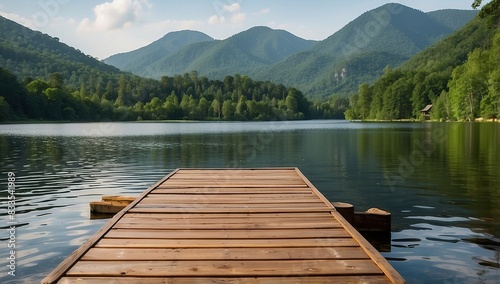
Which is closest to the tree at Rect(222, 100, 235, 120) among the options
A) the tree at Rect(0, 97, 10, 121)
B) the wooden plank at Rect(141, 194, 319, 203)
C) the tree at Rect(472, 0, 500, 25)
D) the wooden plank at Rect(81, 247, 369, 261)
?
the tree at Rect(0, 97, 10, 121)

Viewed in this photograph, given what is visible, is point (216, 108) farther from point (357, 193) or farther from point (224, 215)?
point (224, 215)

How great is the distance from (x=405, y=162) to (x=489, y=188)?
9067 mm

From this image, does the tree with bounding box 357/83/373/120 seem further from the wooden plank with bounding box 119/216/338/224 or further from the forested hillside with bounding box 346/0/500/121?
the wooden plank with bounding box 119/216/338/224

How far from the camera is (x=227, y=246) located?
21.3ft

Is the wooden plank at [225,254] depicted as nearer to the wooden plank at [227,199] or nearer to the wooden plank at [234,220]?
the wooden plank at [234,220]

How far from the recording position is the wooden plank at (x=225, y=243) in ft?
21.3

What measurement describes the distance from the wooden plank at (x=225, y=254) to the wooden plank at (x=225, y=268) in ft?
0.52

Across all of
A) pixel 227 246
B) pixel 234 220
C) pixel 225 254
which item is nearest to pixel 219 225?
pixel 234 220

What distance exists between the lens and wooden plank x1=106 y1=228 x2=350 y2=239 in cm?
704

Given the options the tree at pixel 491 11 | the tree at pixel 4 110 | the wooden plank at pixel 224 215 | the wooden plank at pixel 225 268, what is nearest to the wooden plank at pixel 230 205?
the wooden plank at pixel 224 215

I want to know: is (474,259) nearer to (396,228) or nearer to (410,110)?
(396,228)

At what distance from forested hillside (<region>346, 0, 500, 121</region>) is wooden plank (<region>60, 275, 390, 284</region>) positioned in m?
64.4

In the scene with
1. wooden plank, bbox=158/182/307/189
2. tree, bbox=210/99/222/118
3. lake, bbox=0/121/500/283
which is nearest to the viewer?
lake, bbox=0/121/500/283

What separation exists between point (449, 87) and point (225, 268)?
427ft
